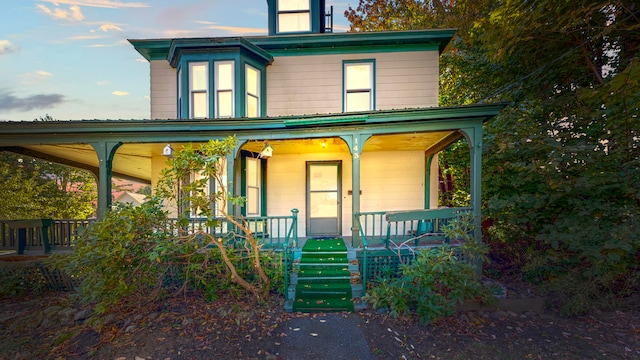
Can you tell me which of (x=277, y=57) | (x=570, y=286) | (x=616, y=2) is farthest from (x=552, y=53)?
(x=277, y=57)

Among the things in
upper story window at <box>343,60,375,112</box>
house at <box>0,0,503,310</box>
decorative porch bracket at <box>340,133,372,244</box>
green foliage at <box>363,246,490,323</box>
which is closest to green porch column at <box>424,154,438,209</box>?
house at <box>0,0,503,310</box>

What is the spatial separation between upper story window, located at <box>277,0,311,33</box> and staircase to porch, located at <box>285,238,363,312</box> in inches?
273

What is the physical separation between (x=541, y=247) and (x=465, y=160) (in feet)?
13.4

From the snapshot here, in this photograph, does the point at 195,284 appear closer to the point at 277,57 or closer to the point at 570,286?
the point at 277,57

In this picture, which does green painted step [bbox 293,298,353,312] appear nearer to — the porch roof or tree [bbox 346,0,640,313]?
the porch roof

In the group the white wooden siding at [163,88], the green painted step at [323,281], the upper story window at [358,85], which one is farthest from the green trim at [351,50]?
the green painted step at [323,281]

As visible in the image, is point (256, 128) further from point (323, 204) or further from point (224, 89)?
point (323, 204)

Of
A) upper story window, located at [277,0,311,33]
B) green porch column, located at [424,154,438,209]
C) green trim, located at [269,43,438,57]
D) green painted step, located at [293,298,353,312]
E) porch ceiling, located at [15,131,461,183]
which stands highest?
upper story window, located at [277,0,311,33]

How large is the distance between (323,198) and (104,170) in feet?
18.5

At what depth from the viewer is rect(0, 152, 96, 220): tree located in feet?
39.9

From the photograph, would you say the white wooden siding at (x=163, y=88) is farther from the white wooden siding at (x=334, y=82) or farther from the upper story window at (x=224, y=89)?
the white wooden siding at (x=334, y=82)

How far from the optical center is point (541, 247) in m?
6.54

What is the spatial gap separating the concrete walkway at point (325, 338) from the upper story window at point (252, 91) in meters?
5.63

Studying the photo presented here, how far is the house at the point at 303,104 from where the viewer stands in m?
7.27
